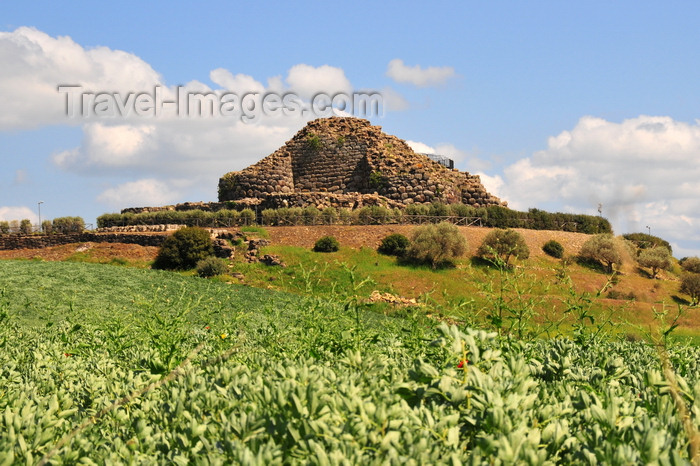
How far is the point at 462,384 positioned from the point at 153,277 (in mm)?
25042

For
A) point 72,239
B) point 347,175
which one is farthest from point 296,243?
point 347,175

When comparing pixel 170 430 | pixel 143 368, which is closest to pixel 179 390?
pixel 170 430

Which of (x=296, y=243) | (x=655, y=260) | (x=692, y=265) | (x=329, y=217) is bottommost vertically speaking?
(x=692, y=265)

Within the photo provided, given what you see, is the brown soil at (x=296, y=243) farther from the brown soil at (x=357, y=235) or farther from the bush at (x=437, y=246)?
the bush at (x=437, y=246)

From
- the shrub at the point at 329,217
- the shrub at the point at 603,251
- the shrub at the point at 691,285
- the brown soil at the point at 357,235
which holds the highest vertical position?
the shrub at the point at 329,217

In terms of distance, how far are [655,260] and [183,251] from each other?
2865 cm

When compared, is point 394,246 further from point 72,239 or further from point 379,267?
point 72,239

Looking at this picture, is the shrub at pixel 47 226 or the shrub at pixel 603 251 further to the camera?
the shrub at pixel 47 226

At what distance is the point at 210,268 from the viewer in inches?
1160

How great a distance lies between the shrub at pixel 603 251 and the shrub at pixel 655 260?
2.61 metres

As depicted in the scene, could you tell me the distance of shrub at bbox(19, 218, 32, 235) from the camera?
1566 inches

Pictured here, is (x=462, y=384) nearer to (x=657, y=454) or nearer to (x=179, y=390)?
(x=657, y=454)

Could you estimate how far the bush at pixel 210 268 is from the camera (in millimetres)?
29281

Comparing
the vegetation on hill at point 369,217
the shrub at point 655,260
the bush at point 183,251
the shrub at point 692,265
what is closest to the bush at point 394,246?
the vegetation on hill at point 369,217
